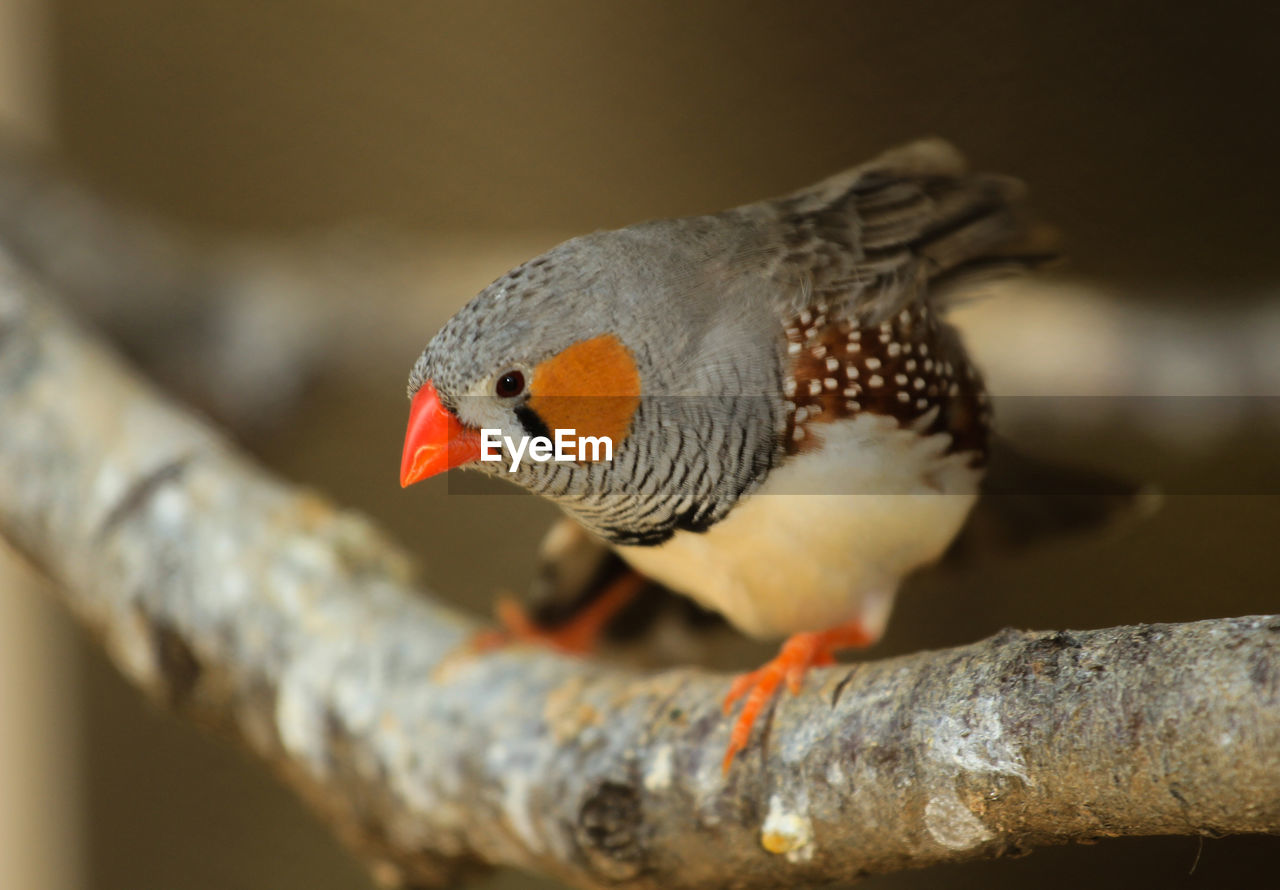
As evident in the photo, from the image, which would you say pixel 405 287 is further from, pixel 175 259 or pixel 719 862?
pixel 719 862

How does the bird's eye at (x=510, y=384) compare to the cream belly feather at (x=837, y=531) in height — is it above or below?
above

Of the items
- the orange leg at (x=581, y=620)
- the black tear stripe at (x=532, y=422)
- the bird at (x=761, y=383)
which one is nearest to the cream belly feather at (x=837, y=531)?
the bird at (x=761, y=383)

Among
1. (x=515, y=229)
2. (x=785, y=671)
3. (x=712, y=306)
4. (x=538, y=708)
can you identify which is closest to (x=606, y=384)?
(x=712, y=306)

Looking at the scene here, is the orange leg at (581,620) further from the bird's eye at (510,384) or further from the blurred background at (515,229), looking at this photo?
the bird's eye at (510,384)

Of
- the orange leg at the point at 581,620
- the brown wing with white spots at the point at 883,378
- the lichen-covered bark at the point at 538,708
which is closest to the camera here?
the lichen-covered bark at the point at 538,708

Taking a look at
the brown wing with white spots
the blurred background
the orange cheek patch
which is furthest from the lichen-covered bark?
the orange cheek patch

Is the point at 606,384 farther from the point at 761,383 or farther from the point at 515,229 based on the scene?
the point at 515,229

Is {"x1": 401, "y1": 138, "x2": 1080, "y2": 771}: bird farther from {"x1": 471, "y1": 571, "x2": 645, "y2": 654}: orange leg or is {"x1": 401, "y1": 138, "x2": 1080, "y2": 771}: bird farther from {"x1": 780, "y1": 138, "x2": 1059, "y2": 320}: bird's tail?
{"x1": 471, "y1": 571, "x2": 645, "y2": 654}: orange leg
